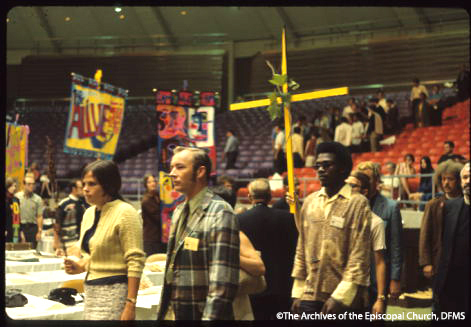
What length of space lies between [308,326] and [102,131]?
4.34 metres

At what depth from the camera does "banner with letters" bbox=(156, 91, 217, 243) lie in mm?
6574

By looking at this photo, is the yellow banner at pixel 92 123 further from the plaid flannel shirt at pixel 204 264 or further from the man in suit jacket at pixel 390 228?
the plaid flannel shirt at pixel 204 264

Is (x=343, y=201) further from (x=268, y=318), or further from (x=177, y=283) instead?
(x=268, y=318)

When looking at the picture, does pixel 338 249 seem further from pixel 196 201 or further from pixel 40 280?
pixel 40 280

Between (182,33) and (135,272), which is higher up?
(182,33)

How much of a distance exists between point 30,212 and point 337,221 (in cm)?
522

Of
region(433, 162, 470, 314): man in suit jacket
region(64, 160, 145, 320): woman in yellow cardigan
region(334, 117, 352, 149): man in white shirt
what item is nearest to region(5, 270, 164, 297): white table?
region(64, 160, 145, 320): woman in yellow cardigan

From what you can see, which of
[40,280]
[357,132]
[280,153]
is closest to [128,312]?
[40,280]

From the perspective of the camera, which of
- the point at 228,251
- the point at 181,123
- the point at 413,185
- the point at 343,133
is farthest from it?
the point at 343,133

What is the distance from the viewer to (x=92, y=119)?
6.68 m

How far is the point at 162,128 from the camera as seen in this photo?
659cm

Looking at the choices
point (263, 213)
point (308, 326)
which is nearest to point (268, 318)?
point (263, 213)

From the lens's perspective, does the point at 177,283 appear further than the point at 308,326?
No

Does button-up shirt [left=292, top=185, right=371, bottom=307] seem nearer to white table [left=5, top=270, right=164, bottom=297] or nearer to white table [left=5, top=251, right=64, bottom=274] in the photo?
white table [left=5, top=270, right=164, bottom=297]
